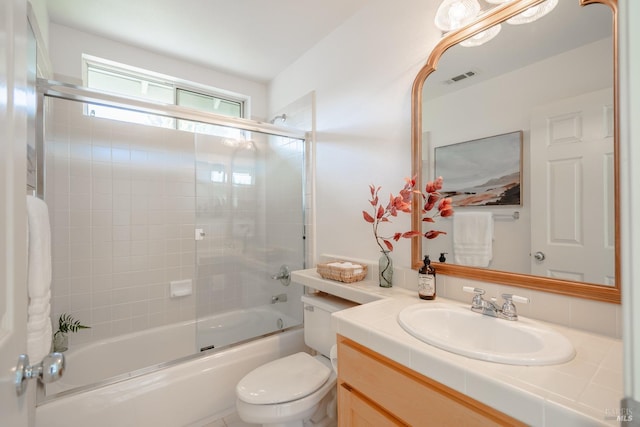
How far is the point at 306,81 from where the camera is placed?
2.35m

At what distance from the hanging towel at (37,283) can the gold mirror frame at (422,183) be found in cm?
146

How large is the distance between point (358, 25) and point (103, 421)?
2.66m

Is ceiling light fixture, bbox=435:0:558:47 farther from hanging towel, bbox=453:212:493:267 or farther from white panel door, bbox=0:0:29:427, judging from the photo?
white panel door, bbox=0:0:29:427

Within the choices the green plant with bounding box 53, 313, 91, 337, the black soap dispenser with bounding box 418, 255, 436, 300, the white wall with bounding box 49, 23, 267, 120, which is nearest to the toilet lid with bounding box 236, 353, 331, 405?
the black soap dispenser with bounding box 418, 255, 436, 300

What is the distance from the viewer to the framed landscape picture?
114cm

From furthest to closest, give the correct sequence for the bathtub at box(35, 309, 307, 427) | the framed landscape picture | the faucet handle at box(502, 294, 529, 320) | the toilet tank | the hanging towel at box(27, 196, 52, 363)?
the toilet tank < the bathtub at box(35, 309, 307, 427) < the framed landscape picture < the faucet handle at box(502, 294, 529, 320) < the hanging towel at box(27, 196, 52, 363)

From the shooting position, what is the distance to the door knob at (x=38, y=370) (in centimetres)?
55

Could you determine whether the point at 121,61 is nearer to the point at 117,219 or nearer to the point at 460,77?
the point at 117,219

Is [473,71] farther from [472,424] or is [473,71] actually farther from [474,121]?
[472,424]

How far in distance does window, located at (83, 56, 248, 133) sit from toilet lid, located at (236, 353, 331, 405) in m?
1.64

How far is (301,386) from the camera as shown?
4.48ft

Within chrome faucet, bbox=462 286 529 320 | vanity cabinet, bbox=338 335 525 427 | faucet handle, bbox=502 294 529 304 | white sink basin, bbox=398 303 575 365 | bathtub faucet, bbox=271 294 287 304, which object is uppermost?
faucet handle, bbox=502 294 529 304

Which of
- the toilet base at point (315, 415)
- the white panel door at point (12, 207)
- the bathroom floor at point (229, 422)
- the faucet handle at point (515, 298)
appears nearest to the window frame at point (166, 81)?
the white panel door at point (12, 207)

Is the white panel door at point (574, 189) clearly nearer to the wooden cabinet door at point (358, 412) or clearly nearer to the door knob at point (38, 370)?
the wooden cabinet door at point (358, 412)
